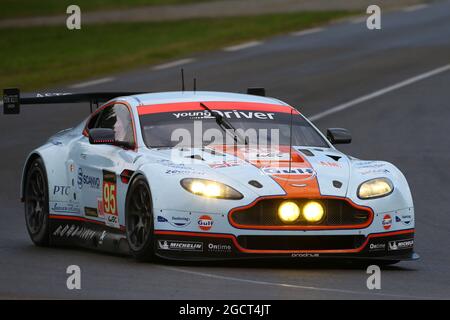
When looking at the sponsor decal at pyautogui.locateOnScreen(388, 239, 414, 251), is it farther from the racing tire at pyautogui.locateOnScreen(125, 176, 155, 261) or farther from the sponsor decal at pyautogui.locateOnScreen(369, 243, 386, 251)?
the racing tire at pyautogui.locateOnScreen(125, 176, 155, 261)

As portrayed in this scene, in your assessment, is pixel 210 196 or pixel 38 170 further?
pixel 38 170

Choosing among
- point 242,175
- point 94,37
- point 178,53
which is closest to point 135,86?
point 178,53

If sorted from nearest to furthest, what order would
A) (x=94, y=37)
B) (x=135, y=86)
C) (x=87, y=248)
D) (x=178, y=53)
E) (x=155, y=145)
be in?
(x=155, y=145), (x=87, y=248), (x=135, y=86), (x=178, y=53), (x=94, y=37)

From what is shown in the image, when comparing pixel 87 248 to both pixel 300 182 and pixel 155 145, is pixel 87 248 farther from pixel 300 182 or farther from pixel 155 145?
pixel 300 182

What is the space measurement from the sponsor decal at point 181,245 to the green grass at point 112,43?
15.2 m

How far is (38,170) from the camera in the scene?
12312mm

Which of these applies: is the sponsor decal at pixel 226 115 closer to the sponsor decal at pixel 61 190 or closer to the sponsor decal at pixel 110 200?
the sponsor decal at pixel 110 200

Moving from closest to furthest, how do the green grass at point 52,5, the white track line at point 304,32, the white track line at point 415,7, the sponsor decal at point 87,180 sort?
1. the sponsor decal at point 87,180
2. the white track line at point 304,32
3. the white track line at point 415,7
4. the green grass at point 52,5

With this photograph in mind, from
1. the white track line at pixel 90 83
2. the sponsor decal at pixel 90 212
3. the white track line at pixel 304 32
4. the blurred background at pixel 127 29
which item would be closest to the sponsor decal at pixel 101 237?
the sponsor decal at pixel 90 212

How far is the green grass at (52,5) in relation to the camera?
39.6 m

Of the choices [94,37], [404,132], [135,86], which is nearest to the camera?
[404,132]

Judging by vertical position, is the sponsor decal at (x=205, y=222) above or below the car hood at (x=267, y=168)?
below

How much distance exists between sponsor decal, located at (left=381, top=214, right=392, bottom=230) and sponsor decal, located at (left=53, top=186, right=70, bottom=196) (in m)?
2.96

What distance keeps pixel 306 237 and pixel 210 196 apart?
737mm
